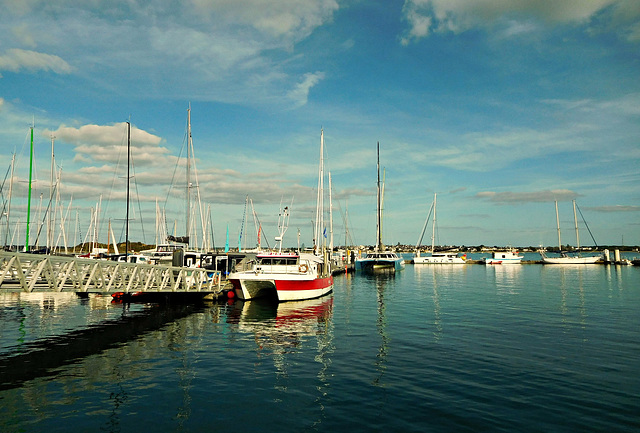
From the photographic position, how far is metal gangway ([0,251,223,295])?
18781mm

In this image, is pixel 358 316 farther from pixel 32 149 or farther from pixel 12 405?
pixel 32 149

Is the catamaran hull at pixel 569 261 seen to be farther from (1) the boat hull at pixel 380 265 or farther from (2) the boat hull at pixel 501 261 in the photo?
(1) the boat hull at pixel 380 265

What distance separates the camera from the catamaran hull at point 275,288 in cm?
3412

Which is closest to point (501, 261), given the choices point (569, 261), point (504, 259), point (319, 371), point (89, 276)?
point (504, 259)

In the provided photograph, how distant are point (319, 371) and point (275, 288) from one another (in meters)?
19.1

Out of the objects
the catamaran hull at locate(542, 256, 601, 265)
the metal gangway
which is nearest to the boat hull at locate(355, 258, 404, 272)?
the catamaran hull at locate(542, 256, 601, 265)

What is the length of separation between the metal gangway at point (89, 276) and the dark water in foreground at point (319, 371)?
2.43m

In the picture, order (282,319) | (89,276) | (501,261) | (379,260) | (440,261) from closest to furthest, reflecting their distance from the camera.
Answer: (89,276), (282,319), (379,260), (501,261), (440,261)

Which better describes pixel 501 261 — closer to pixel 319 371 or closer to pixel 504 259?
pixel 504 259

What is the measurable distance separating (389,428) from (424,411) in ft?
5.28

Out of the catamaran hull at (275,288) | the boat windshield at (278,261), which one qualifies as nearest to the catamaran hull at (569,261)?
the catamaran hull at (275,288)

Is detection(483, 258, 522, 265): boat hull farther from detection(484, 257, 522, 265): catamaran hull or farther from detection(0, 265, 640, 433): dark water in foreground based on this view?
detection(0, 265, 640, 433): dark water in foreground

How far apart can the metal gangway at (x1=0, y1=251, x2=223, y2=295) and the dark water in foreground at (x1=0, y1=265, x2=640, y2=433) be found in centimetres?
243

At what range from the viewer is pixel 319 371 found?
15391 mm
